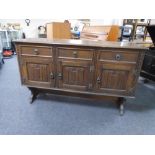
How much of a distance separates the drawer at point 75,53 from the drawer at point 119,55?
0.42 feet

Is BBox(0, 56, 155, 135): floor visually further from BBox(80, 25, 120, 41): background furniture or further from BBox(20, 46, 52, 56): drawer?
BBox(80, 25, 120, 41): background furniture

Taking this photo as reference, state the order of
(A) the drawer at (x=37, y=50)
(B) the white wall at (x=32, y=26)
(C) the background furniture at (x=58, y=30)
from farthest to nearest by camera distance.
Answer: (B) the white wall at (x=32, y=26) → (C) the background furniture at (x=58, y=30) → (A) the drawer at (x=37, y=50)

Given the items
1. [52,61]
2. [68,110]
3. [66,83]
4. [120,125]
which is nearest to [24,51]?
[52,61]

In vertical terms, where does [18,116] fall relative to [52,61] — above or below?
below

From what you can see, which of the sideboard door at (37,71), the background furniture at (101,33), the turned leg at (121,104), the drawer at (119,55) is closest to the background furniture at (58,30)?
the background furniture at (101,33)

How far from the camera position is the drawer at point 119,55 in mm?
1480

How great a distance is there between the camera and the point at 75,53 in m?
1.55

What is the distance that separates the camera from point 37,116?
177 cm

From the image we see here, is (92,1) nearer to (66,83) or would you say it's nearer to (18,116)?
(66,83)

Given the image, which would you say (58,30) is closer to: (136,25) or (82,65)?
(82,65)

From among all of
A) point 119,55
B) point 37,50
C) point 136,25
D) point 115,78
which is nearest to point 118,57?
point 119,55

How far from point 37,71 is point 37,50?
0.27 metres

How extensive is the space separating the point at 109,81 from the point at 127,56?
35 centimetres

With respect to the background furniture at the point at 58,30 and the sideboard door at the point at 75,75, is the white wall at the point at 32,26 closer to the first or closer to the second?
the background furniture at the point at 58,30
